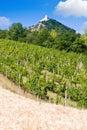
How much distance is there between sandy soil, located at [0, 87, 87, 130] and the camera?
14.9 metres

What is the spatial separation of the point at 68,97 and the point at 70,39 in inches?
2355

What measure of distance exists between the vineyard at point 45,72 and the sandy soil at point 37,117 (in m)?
28.0

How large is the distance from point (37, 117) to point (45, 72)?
4785 centimetres

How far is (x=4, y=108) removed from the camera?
57.7 feet

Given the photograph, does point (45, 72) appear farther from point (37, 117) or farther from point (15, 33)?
point (15, 33)

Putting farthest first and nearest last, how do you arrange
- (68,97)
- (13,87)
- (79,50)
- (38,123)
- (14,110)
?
(79,50) → (13,87) → (68,97) → (14,110) → (38,123)

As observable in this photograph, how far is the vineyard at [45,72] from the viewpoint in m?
52.3

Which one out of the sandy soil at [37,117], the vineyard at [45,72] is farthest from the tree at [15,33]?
the sandy soil at [37,117]

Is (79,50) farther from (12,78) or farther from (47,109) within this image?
(47,109)

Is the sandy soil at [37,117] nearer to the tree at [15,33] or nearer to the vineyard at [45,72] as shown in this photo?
the vineyard at [45,72]

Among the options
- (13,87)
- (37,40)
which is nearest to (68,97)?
(13,87)

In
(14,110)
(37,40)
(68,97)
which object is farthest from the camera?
(37,40)

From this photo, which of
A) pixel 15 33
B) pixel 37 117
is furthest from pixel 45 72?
pixel 15 33

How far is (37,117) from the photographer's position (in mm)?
15945
